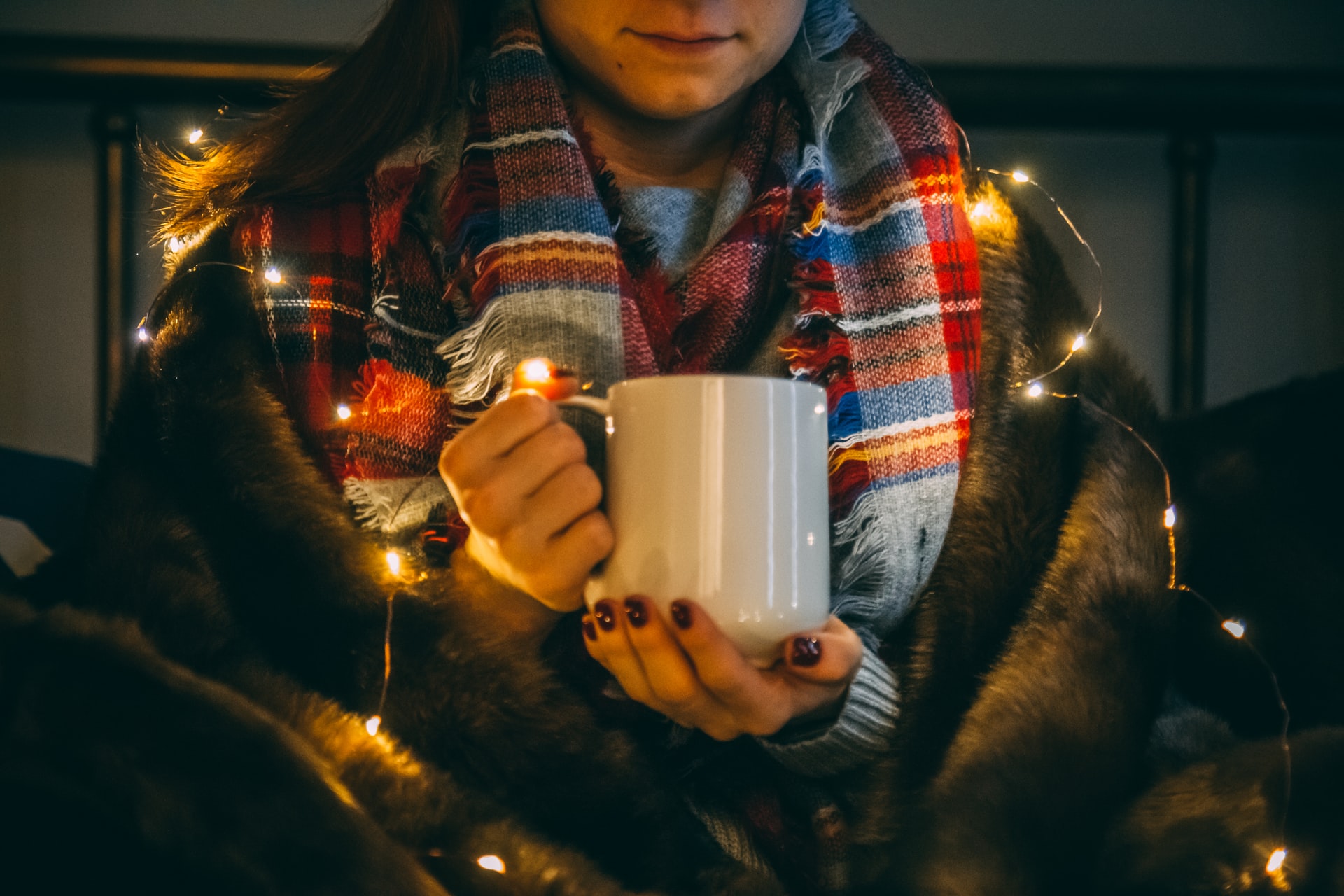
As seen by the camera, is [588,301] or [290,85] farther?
[290,85]

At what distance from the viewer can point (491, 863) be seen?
0.62 meters

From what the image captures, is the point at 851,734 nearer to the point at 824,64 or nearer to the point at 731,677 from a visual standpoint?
the point at 731,677

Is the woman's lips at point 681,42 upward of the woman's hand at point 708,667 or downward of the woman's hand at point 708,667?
upward

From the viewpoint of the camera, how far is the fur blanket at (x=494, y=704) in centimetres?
53

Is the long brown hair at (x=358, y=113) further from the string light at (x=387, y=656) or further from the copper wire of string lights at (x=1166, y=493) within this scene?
the copper wire of string lights at (x=1166, y=493)

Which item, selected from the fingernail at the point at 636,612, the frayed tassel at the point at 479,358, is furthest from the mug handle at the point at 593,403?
the frayed tassel at the point at 479,358

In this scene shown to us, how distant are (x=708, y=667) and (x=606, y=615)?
7 cm

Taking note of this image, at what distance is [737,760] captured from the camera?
824mm

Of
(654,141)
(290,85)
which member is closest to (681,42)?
(654,141)

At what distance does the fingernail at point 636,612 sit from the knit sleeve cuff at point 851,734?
0.22 m

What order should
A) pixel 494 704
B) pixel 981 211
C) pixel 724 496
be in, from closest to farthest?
pixel 724 496 → pixel 494 704 → pixel 981 211

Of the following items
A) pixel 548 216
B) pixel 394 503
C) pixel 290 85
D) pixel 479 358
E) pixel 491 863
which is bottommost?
pixel 491 863

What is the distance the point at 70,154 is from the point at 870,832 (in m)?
1.39

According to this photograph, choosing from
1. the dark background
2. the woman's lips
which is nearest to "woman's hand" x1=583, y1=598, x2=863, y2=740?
the woman's lips
